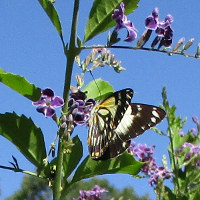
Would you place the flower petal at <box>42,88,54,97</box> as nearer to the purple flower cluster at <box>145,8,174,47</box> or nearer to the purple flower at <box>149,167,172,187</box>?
the purple flower cluster at <box>145,8,174,47</box>

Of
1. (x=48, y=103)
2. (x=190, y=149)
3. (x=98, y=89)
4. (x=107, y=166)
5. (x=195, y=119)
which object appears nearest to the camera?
(x=48, y=103)

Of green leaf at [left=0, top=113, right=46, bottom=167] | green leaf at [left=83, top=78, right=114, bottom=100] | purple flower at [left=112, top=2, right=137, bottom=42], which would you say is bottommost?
green leaf at [left=0, top=113, right=46, bottom=167]

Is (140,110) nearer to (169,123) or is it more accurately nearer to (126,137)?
(126,137)

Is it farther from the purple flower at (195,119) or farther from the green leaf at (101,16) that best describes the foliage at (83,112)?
the purple flower at (195,119)

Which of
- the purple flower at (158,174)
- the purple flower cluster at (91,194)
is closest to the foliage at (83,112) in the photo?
the purple flower at (158,174)

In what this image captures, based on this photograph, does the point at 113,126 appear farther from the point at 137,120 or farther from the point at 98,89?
the point at 98,89

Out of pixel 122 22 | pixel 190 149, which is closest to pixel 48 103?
pixel 122 22

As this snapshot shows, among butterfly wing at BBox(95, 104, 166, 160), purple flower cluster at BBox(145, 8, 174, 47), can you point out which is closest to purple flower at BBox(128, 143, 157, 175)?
butterfly wing at BBox(95, 104, 166, 160)

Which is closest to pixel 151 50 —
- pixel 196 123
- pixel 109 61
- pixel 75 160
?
pixel 109 61
